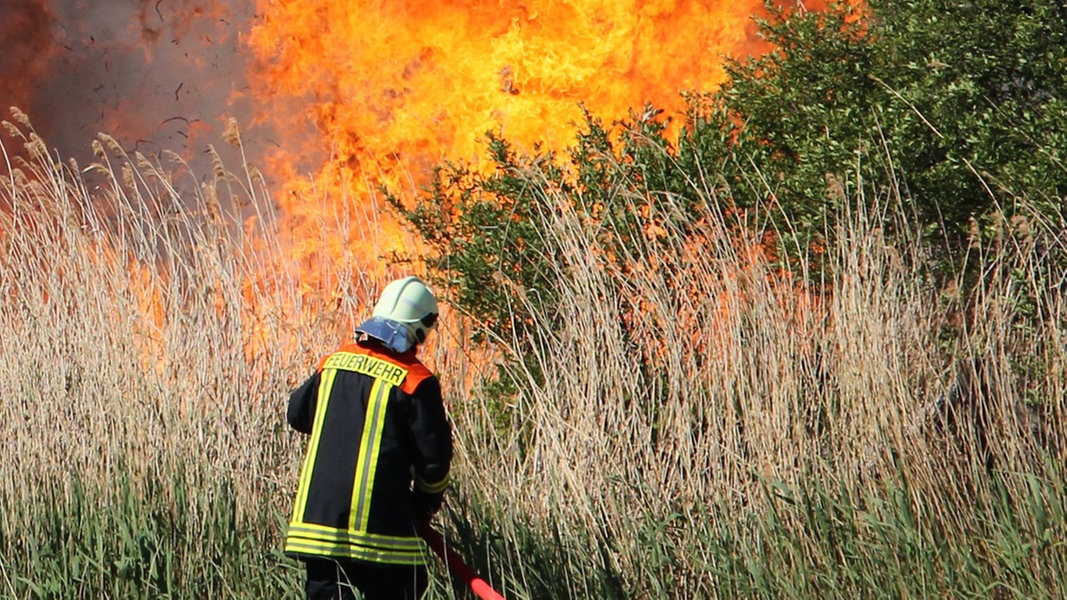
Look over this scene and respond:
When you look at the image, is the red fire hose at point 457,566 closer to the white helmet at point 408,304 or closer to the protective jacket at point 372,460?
the protective jacket at point 372,460

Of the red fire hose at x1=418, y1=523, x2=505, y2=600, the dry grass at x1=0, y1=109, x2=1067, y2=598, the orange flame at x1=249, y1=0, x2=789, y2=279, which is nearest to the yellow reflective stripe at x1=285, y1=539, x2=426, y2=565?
the red fire hose at x1=418, y1=523, x2=505, y2=600

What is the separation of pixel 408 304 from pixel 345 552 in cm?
81

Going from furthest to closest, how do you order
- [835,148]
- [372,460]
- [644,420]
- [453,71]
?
[453,71], [835,148], [644,420], [372,460]

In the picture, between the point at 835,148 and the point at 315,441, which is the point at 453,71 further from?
the point at 315,441

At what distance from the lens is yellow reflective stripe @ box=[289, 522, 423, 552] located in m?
4.42

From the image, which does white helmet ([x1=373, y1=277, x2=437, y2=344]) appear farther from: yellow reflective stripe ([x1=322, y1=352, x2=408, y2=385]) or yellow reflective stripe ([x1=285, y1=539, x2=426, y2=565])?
yellow reflective stripe ([x1=285, y1=539, x2=426, y2=565])

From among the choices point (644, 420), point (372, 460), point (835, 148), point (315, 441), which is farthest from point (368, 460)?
point (835, 148)

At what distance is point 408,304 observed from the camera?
4430 mm

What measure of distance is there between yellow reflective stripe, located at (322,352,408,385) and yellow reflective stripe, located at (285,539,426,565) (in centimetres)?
54

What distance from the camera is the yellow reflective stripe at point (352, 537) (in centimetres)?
442

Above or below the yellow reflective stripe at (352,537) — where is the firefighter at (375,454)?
above

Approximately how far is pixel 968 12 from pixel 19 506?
189 inches

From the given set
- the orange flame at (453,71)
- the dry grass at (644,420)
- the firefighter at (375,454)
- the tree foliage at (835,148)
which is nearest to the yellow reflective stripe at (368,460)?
the firefighter at (375,454)

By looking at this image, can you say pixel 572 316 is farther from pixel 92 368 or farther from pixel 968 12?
pixel 968 12
